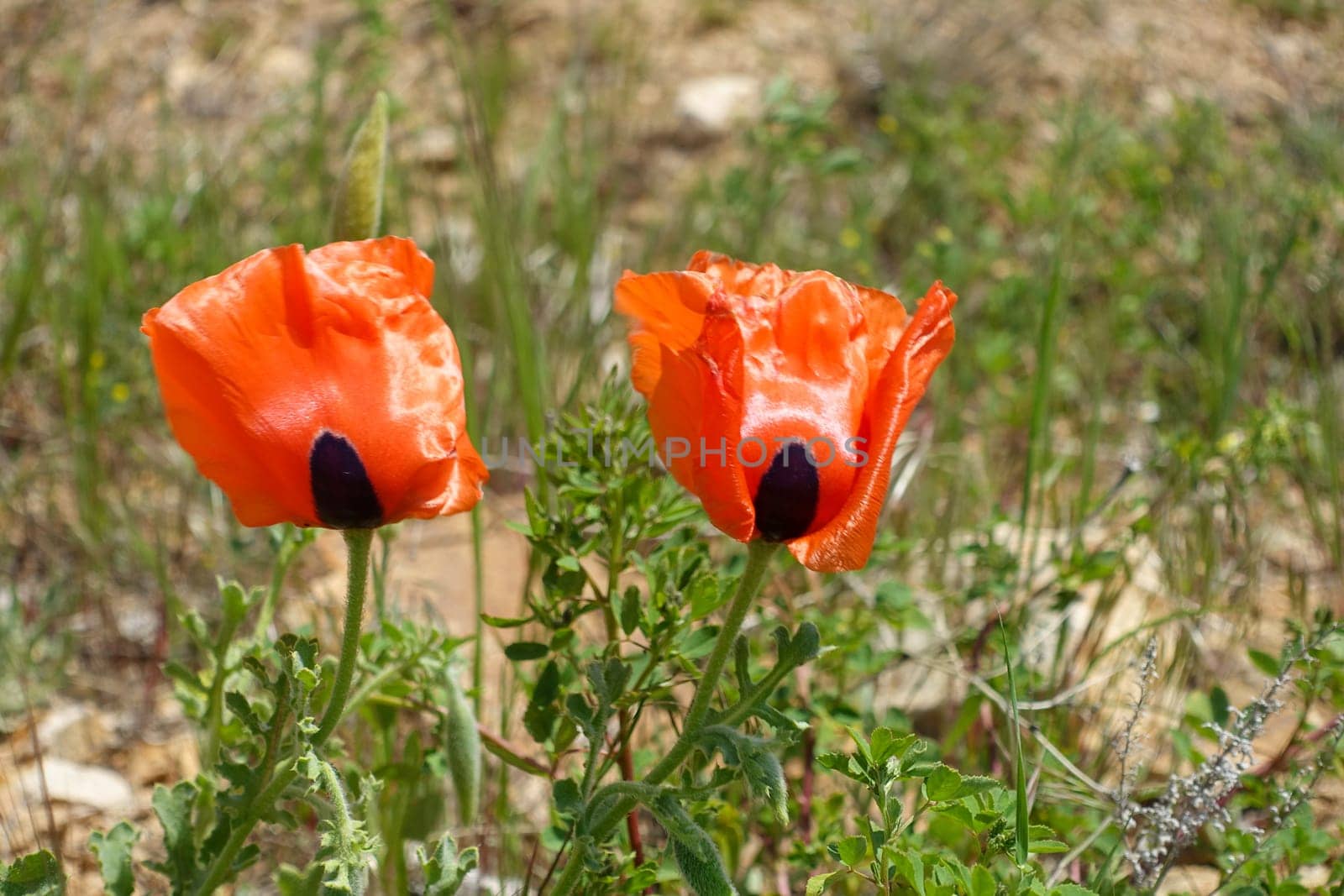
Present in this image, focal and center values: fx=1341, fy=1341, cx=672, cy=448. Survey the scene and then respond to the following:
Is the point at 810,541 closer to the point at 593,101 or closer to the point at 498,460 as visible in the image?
the point at 498,460

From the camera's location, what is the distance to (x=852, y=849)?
127 cm

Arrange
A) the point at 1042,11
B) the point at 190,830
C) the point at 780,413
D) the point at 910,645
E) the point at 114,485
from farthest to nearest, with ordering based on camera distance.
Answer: the point at 1042,11, the point at 114,485, the point at 910,645, the point at 190,830, the point at 780,413

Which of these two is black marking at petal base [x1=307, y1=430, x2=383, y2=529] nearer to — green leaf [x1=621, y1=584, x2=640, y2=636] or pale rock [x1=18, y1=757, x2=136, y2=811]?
green leaf [x1=621, y1=584, x2=640, y2=636]

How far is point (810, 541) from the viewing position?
3.86 ft

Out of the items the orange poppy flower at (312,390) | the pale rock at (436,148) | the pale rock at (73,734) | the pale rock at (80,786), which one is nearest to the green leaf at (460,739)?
the orange poppy flower at (312,390)

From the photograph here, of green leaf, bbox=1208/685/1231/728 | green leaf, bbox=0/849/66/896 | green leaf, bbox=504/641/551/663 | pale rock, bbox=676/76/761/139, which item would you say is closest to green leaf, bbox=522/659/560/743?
green leaf, bbox=504/641/551/663

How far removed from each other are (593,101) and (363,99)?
751 millimetres

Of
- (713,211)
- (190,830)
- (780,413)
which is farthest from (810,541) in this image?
(713,211)

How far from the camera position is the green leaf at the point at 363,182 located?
146 centimetres

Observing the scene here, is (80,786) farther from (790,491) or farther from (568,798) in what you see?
(790,491)

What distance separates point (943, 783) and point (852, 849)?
0.11 metres

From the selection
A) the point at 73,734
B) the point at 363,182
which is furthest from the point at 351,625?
the point at 73,734

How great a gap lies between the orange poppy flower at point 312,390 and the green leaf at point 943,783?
1.64 feet

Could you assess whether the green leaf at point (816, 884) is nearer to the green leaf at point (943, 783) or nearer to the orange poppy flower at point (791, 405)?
the green leaf at point (943, 783)
